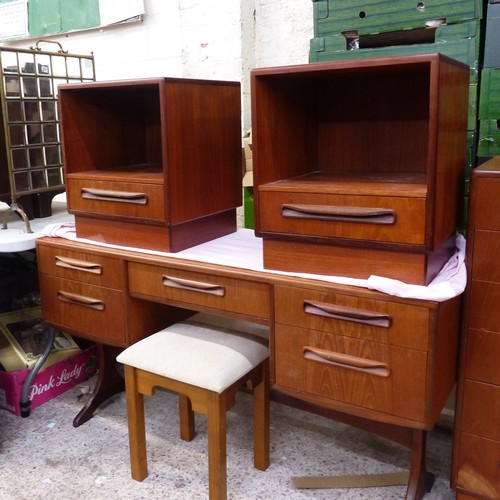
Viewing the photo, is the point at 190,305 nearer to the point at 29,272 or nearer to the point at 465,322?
the point at 465,322

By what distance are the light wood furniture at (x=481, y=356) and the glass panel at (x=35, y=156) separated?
160 cm

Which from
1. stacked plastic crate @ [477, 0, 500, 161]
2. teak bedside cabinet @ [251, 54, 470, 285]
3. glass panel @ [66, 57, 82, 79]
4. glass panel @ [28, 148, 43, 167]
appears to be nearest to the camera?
teak bedside cabinet @ [251, 54, 470, 285]

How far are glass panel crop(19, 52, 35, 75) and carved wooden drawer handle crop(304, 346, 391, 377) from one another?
1499 mm

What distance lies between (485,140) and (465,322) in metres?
0.56

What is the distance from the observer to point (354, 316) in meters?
1.43

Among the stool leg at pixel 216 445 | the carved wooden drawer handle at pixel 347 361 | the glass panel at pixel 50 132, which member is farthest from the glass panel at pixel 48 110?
the carved wooden drawer handle at pixel 347 361

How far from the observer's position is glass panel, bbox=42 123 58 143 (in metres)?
2.24

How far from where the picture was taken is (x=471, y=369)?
1510 millimetres

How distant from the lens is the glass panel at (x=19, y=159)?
2119mm

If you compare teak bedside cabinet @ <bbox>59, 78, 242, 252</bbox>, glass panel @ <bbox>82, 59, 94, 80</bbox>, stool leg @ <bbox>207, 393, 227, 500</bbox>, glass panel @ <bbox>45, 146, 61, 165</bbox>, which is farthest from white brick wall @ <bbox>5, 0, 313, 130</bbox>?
stool leg @ <bbox>207, 393, 227, 500</bbox>

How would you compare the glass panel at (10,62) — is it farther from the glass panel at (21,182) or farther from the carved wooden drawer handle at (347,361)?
the carved wooden drawer handle at (347,361)

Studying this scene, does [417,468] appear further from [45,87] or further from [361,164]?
[45,87]

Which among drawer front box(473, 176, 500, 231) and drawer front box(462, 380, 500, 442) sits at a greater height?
drawer front box(473, 176, 500, 231)

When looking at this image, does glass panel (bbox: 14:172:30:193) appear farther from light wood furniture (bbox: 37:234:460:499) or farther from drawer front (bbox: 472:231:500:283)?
drawer front (bbox: 472:231:500:283)
